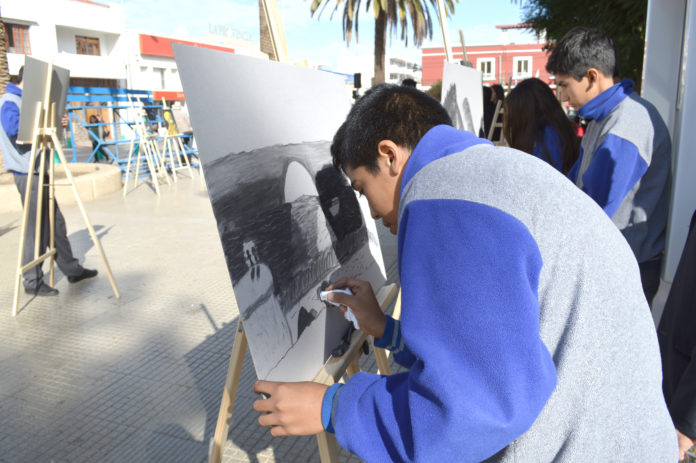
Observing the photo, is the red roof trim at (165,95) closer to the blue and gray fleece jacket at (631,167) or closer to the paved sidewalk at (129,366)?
the paved sidewalk at (129,366)

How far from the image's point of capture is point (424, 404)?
0.77 m

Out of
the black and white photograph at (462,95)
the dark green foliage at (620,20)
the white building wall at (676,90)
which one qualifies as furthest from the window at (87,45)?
the white building wall at (676,90)

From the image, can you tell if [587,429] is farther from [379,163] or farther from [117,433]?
[117,433]

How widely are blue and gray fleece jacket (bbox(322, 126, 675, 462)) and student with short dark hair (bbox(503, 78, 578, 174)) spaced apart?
88.6 inches

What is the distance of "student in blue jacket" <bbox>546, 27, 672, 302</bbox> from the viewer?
205 cm

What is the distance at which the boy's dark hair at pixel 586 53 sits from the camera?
2.18 meters

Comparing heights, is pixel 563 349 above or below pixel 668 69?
below

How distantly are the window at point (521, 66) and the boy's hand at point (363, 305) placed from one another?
153 ft

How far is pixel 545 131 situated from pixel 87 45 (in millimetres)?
32247

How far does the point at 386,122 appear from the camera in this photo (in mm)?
1075

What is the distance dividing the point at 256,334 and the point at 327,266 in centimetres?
45

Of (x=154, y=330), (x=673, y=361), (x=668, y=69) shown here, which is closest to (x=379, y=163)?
(x=673, y=361)

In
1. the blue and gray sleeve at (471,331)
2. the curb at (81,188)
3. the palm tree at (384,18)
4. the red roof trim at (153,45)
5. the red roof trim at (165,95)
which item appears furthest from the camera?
the red roof trim at (153,45)

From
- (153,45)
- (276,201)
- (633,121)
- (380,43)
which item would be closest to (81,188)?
(276,201)
